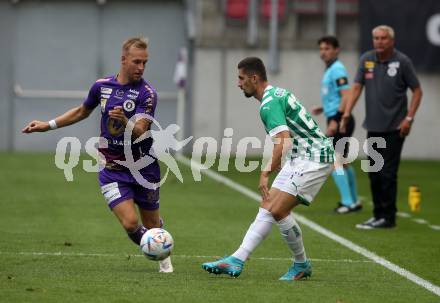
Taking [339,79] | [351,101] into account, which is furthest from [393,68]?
[339,79]

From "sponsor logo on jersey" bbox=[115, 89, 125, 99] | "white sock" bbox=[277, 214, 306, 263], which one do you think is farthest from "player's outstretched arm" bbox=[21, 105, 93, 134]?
"white sock" bbox=[277, 214, 306, 263]

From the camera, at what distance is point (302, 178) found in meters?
9.85

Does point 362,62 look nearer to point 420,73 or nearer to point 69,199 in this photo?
point 69,199

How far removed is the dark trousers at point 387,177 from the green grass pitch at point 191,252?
0.95ft

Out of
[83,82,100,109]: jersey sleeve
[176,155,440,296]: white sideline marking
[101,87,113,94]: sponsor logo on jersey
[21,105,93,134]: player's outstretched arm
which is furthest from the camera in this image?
[21,105,93,134]: player's outstretched arm

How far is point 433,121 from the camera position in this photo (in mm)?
29141

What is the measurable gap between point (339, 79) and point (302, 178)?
21.2ft

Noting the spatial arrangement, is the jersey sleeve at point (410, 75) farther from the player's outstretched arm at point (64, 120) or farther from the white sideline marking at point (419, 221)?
the player's outstretched arm at point (64, 120)

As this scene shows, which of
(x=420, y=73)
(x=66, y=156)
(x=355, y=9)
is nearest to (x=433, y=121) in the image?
(x=420, y=73)

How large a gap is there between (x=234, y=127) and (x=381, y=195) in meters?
15.2

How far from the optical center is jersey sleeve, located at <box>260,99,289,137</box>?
946 cm

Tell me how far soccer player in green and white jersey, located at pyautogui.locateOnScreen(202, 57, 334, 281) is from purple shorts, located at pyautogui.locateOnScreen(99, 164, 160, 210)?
78 centimetres

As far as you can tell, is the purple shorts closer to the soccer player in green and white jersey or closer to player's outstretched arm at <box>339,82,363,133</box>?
the soccer player in green and white jersey

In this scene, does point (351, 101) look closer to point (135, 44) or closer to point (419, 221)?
point (419, 221)
